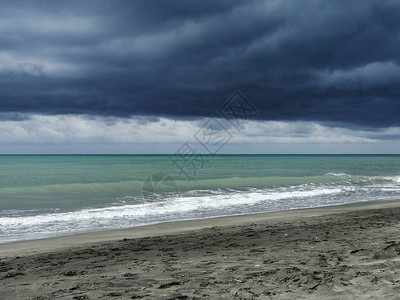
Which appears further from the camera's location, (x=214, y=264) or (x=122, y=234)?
(x=122, y=234)

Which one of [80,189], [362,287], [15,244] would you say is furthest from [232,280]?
[80,189]

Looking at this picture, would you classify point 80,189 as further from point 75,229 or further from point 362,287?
point 362,287

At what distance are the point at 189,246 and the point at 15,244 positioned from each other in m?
5.03

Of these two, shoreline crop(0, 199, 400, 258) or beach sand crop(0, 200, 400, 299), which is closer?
beach sand crop(0, 200, 400, 299)

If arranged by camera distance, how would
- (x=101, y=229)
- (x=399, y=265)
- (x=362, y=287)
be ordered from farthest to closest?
(x=101, y=229)
(x=399, y=265)
(x=362, y=287)

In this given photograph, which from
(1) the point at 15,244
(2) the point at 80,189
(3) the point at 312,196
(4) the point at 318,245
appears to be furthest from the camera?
(2) the point at 80,189

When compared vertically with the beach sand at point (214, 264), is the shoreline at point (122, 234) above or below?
below

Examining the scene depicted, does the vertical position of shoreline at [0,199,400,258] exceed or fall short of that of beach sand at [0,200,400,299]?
it falls short

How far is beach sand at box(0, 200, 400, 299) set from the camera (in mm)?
5719

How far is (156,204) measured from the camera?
65.9ft

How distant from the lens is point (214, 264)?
7453 mm

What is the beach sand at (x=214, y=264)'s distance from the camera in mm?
5719

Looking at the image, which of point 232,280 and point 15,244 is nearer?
point 232,280

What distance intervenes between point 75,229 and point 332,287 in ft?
32.8
